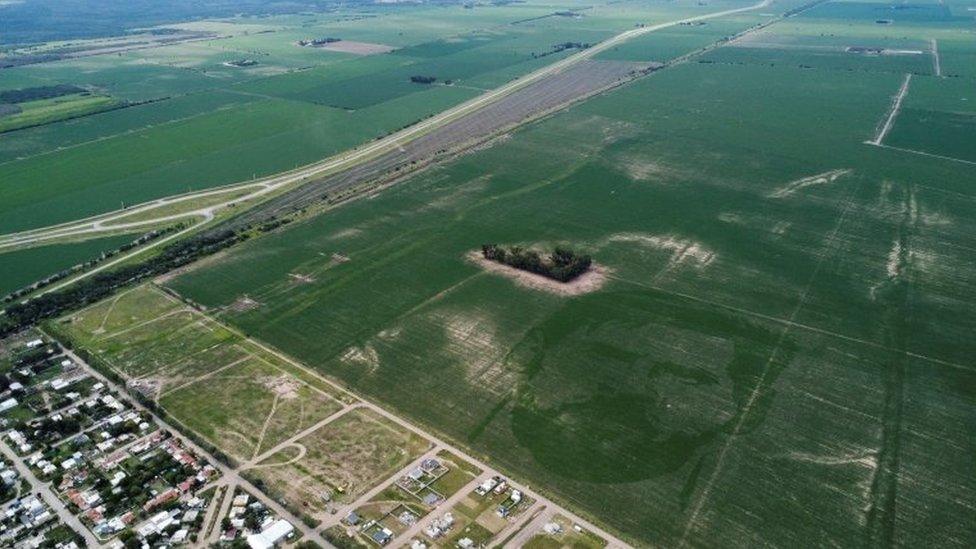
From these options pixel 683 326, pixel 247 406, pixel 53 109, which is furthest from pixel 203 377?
pixel 53 109

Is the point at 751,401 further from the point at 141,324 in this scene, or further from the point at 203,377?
the point at 141,324

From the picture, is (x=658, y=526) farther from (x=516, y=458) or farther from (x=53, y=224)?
(x=53, y=224)

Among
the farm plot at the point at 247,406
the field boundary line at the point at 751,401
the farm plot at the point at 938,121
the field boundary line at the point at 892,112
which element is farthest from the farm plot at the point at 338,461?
the farm plot at the point at 938,121

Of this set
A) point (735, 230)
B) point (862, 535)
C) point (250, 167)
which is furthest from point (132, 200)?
point (862, 535)

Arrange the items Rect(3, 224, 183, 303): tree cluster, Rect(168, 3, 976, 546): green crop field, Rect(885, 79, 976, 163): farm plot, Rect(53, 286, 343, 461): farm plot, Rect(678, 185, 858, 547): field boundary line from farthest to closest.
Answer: Rect(885, 79, 976, 163): farm plot, Rect(3, 224, 183, 303): tree cluster, Rect(53, 286, 343, 461): farm plot, Rect(168, 3, 976, 546): green crop field, Rect(678, 185, 858, 547): field boundary line

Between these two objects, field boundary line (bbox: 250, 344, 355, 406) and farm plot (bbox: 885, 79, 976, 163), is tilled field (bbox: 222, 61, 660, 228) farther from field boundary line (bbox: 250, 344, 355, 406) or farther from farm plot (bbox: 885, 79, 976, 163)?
farm plot (bbox: 885, 79, 976, 163)

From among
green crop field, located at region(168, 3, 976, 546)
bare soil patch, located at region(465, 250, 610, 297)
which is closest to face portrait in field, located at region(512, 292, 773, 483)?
green crop field, located at region(168, 3, 976, 546)
